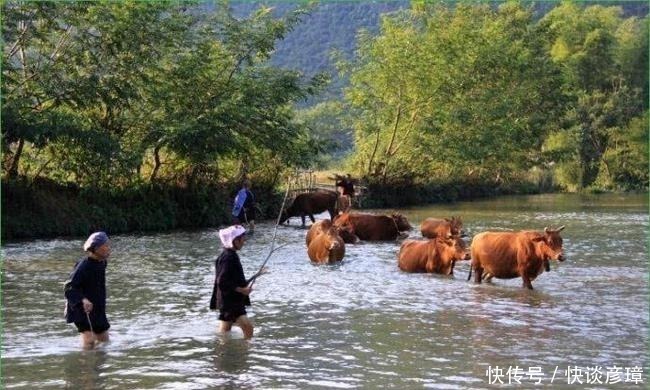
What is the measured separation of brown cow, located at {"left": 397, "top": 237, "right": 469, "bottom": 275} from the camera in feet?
54.6

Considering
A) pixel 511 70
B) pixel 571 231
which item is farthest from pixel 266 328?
pixel 511 70

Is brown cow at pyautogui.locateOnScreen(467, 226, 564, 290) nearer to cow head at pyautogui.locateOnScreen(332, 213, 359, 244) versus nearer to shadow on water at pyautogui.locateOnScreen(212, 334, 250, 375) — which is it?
shadow on water at pyautogui.locateOnScreen(212, 334, 250, 375)

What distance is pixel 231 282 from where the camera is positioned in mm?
10453

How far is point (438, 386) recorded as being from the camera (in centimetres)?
893

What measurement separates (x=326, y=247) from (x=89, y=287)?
889 cm

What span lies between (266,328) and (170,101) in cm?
1703

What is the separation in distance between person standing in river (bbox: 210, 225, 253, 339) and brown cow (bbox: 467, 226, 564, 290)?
18.7ft

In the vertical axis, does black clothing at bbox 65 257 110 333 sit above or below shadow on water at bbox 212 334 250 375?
above

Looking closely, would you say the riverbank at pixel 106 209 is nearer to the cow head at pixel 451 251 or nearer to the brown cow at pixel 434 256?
the brown cow at pixel 434 256

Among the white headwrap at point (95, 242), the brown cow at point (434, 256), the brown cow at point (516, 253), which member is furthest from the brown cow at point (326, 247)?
the white headwrap at point (95, 242)

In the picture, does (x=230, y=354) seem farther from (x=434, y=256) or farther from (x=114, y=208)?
(x=114, y=208)

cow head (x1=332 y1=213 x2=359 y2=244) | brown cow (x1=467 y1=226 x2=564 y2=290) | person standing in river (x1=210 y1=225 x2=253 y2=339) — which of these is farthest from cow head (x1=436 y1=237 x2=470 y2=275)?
person standing in river (x1=210 y1=225 x2=253 y2=339)

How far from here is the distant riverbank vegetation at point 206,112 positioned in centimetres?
2428

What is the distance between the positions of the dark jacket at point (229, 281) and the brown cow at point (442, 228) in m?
8.39
